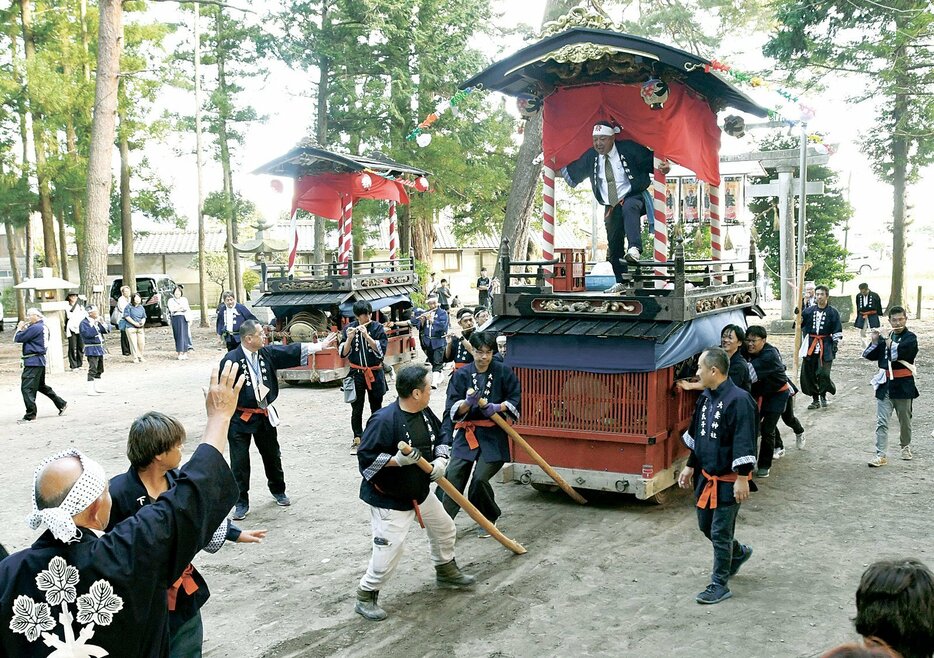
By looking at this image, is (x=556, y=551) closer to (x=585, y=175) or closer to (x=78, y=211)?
(x=585, y=175)

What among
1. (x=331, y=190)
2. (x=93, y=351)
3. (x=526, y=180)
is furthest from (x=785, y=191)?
(x=93, y=351)

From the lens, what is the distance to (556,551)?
22.0 feet

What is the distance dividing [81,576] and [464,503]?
3.43 m

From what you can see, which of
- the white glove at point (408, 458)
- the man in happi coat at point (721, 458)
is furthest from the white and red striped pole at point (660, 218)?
the white glove at point (408, 458)

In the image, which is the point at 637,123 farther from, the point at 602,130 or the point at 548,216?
the point at 548,216

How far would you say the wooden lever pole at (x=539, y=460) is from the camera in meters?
6.82

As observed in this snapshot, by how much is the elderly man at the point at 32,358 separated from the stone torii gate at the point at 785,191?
55.7 ft

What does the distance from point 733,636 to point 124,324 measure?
19267 millimetres

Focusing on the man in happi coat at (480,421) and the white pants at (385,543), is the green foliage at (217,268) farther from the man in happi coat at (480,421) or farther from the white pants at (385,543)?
the white pants at (385,543)

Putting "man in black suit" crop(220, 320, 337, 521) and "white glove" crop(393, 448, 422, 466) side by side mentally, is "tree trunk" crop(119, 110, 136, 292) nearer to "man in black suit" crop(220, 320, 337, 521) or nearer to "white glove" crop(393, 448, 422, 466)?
"man in black suit" crop(220, 320, 337, 521)

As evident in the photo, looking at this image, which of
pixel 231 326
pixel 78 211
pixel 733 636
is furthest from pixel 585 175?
pixel 78 211

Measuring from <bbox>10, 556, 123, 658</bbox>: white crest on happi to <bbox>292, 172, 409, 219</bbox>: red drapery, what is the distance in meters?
16.0

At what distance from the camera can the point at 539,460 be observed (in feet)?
24.7

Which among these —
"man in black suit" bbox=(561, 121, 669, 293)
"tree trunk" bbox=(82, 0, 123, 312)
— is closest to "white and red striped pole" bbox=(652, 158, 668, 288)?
"man in black suit" bbox=(561, 121, 669, 293)
